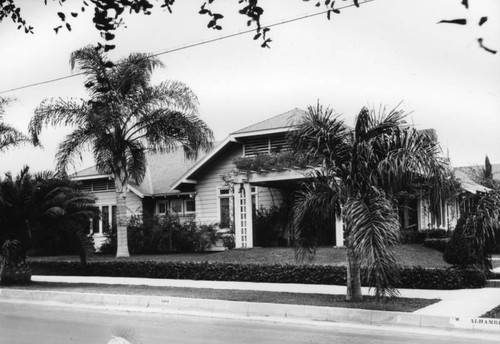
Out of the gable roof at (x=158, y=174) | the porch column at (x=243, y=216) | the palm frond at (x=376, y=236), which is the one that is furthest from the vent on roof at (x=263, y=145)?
the palm frond at (x=376, y=236)

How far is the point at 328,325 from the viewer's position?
1125cm

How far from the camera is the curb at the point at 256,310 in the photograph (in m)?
10.6

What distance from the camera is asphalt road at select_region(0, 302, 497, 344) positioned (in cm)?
983

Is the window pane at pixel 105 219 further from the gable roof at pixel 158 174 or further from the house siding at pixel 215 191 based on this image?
the house siding at pixel 215 191

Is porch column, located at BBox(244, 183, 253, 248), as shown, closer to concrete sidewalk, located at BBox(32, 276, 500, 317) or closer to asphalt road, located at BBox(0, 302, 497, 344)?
concrete sidewalk, located at BBox(32, 276, 500, 317)

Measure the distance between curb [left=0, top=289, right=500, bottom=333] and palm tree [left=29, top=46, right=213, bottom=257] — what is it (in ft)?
28.1

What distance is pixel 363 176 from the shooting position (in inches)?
500

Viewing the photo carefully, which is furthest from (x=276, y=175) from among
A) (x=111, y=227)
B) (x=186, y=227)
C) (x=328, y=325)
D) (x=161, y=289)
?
(x=328, y=325)

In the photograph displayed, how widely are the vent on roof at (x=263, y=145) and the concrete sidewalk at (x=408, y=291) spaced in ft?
27.8

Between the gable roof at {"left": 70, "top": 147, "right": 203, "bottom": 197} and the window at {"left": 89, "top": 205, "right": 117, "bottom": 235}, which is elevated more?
the gable roof at {"left": 70, "top": 147, "right": 203, "bottom": 197}

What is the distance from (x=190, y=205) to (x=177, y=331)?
2040 centimetres

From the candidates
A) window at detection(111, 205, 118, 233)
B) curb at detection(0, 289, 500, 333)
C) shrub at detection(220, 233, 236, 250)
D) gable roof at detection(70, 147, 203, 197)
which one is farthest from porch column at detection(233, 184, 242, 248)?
curb at detection(0, 289, 500, 333)

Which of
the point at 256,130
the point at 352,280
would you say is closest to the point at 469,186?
the point at 256,130

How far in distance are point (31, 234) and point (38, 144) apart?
7.17 meters
